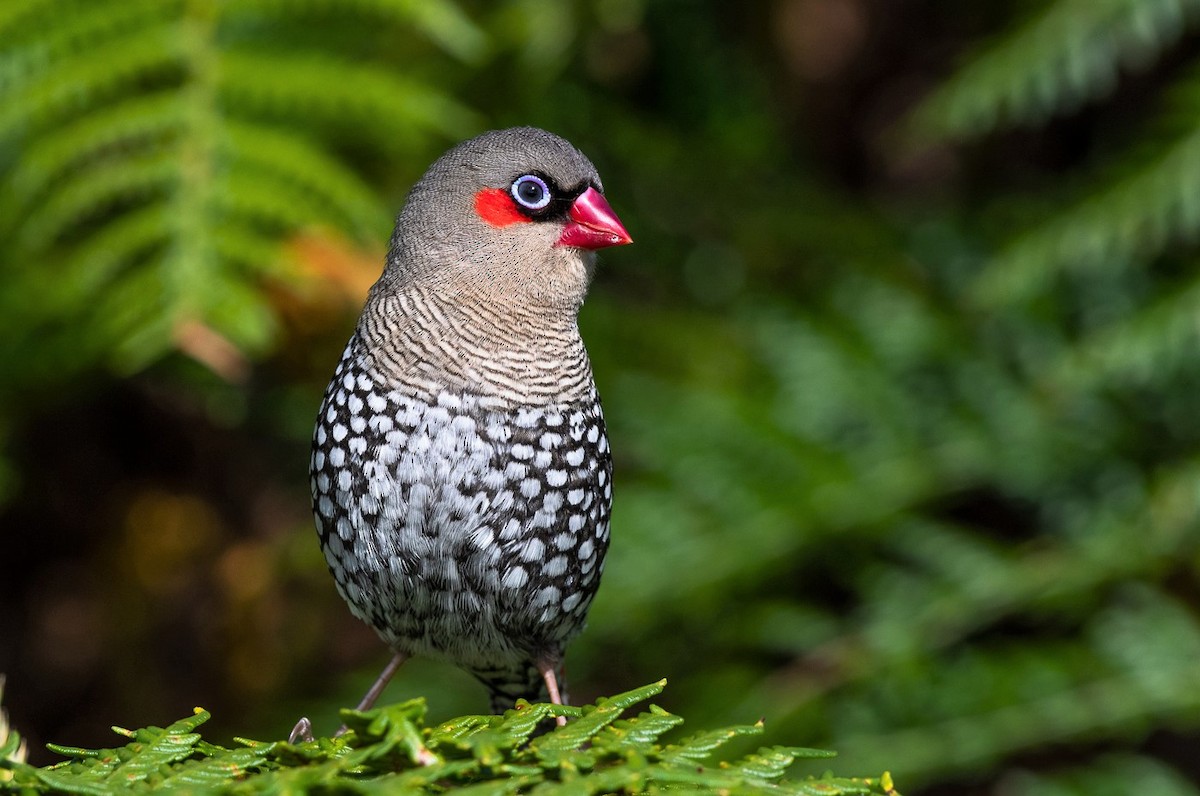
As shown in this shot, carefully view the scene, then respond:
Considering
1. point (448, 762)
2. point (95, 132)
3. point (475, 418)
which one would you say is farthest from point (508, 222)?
point (95, 132)

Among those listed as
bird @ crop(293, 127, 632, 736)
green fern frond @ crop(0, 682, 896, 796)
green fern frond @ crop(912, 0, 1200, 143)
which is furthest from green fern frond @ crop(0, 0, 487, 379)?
green fern frond @ crop(0, 682, 896, 796)

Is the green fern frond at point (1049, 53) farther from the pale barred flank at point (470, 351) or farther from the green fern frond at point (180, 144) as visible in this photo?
the pale barred flank at point (470, 351)

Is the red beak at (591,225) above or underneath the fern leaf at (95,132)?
underneath

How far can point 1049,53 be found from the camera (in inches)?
189

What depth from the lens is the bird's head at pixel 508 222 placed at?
2875mm

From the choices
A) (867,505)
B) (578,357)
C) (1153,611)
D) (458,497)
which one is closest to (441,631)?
(458,497)

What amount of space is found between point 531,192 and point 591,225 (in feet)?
0.49

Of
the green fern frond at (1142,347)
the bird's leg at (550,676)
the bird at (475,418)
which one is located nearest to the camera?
the bird at (475,418)

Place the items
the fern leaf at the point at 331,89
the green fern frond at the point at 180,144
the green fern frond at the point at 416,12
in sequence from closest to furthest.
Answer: the green fern frond at the point at 180,144, the green fern frond at the point at 416,12, the fern leaf at the point at 331,89

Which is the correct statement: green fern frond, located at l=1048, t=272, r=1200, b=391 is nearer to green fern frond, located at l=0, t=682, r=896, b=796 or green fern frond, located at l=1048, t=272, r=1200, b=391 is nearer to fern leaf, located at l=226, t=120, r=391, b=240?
fern leaf, located at l=226, t=120, r=391, b=240

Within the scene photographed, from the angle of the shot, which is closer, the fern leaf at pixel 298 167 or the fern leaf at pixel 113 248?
the fern leaf at pixel 113 248

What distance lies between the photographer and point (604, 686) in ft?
19.4

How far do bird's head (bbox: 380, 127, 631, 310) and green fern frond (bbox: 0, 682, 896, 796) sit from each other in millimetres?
1022

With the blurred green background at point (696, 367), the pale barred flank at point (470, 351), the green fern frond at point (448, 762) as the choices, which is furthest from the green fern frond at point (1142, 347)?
the green fern frond at point (448, 762)
